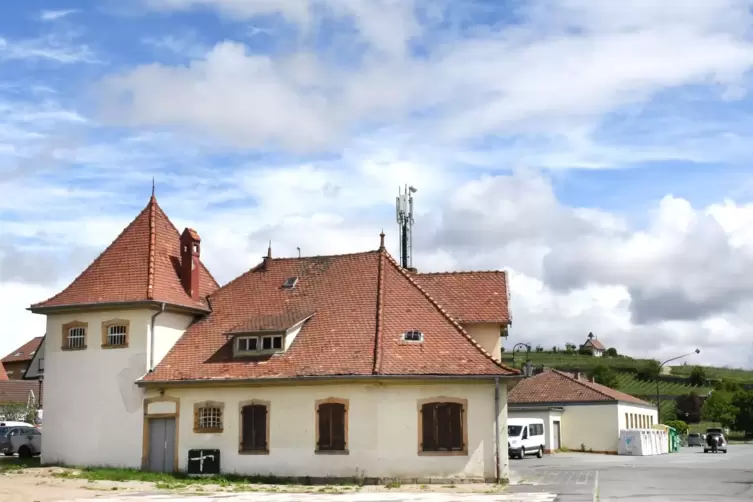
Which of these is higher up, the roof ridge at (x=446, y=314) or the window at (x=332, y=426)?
the roof ridge at (x=446, y=314)

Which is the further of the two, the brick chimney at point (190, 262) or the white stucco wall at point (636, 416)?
the white stucco wall at point (636, 416)

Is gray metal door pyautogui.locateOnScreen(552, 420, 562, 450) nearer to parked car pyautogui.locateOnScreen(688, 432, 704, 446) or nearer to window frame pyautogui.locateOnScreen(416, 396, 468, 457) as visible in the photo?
parked car pyautogui.locateOnScreen(688, 432, 704, 446)

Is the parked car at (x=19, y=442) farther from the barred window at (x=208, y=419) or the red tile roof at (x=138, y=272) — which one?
the barred window at (x=208, y=419)

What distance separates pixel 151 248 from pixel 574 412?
3464 centimetres

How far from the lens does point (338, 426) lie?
2961 centimetres

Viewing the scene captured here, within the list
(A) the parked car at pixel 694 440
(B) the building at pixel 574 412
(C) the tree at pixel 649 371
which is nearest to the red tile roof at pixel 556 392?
(B) the building at pixel 574 412

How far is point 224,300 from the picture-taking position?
34.6 m

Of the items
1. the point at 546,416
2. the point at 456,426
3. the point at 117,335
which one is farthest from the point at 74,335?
the point at 546,416

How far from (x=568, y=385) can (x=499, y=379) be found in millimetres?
34512

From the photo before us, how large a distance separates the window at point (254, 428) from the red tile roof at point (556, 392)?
31890 mm

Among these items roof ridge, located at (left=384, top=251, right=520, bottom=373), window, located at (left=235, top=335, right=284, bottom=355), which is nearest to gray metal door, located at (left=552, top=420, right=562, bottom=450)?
roof ridge, located at (left=384, top=251, right=520, bottom=373)

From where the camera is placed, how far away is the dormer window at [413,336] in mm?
30422

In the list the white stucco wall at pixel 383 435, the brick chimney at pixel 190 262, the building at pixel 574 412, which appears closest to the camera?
the white stucco wall at pixel 383 435

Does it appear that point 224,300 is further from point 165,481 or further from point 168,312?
point 165,481
